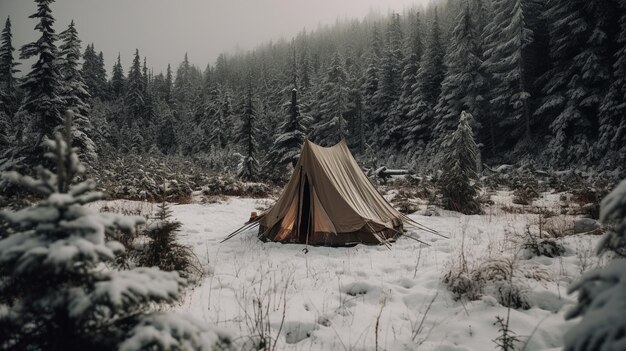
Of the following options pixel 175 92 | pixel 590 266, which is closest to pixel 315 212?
pixel 590 266

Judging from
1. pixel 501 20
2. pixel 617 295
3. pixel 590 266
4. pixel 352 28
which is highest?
pixel 352 28

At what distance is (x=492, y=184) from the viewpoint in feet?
55.8

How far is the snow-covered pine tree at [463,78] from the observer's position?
27797 millimetres

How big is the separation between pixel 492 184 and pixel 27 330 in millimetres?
18877

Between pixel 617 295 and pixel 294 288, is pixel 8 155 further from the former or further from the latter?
pixel 617 295

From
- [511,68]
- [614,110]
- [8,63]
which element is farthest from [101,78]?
[614,110]

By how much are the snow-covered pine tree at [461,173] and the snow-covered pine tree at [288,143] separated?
13468 mm

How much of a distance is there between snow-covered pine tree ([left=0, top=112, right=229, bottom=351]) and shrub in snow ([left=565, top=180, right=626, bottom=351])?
6.15 feet

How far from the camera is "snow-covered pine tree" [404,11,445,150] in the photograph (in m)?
34.2

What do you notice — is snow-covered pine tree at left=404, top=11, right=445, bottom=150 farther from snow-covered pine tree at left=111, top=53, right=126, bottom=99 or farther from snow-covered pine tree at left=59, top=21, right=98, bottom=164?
snow-covered pine tree at left=111, top=53, right=126, bottom=99

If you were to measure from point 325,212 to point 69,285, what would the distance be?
6273 mm

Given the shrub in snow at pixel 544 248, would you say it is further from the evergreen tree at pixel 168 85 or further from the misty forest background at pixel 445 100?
the evergreen tree at pixel 168 85

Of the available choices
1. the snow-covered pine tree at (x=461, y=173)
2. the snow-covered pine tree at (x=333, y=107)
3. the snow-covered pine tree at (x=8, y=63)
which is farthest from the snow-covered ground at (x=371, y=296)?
the snow-covered pine tree at (x=8, y=63)

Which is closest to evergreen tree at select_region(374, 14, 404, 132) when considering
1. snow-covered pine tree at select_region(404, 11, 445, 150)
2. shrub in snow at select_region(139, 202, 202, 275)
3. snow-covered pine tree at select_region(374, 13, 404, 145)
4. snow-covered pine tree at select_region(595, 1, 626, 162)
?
snow-covered pine tree at select_region(374, 13, 404, 145)
